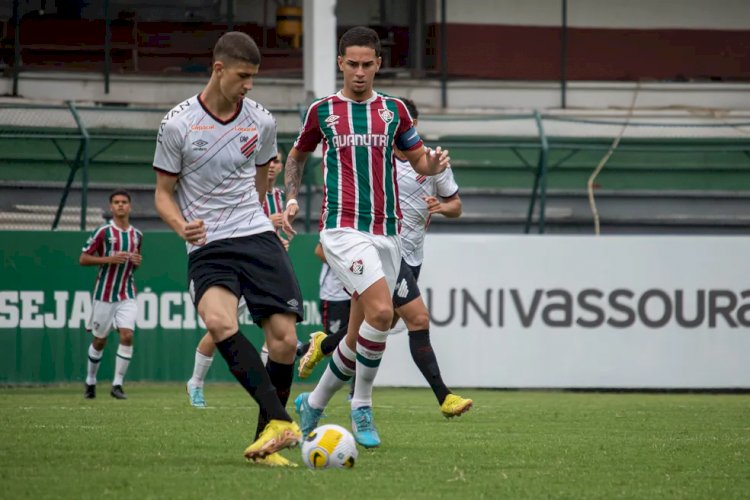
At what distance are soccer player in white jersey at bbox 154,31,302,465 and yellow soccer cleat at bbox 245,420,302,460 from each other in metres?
0.17

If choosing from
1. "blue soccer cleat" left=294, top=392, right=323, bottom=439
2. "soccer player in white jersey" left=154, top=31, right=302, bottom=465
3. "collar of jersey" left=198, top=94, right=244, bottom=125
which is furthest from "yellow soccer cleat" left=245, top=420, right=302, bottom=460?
"collar of jersey" left=198, top=94, right=244, bottom=125

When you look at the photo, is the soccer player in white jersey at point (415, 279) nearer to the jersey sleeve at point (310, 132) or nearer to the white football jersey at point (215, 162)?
the jersey sleeve at point (310, 132)

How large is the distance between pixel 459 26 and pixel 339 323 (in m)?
12.1

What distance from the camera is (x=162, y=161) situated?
7105 millimetres

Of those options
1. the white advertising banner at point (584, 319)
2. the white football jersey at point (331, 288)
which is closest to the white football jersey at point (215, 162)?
the white football jersey at point (331, 288)

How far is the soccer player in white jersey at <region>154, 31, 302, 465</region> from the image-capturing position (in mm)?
6965

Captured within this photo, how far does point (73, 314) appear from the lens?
16297 millimetres

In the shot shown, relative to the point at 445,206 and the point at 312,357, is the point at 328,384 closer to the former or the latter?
the point at 312,357

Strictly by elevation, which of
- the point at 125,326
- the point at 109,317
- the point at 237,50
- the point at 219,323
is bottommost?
the point at 125,326

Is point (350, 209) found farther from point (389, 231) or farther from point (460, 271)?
point (460, 271)

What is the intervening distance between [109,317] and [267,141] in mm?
8241

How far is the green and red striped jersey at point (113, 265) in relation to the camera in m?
15.3

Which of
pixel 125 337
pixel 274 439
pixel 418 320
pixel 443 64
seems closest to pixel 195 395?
pixel 418 320

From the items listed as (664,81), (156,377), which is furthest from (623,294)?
(664,81)
